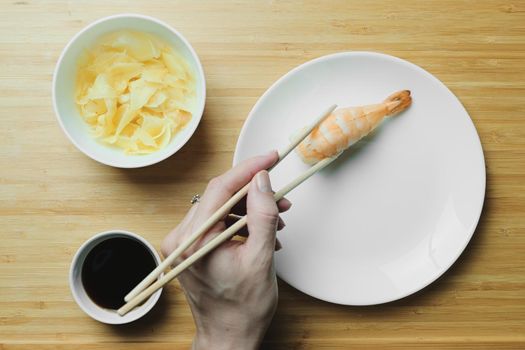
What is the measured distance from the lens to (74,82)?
130 centimetres

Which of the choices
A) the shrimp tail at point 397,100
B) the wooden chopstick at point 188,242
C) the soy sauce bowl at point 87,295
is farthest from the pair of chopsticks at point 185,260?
the shrimp tail at point 397,100

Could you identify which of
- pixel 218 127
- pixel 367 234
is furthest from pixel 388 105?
pixel 218 127

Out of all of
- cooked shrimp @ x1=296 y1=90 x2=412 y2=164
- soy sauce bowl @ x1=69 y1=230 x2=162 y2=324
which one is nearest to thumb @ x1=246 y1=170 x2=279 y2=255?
cooked shrimp @ x1=296 y1=90 x2=412 y2=164

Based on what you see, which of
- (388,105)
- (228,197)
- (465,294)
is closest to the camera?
(228,197)

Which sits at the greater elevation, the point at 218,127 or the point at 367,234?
the point at 218,127

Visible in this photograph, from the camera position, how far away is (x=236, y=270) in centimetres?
109

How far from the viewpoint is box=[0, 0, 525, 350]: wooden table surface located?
1369mm

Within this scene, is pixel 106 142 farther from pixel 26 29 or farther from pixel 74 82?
pixel 26 29

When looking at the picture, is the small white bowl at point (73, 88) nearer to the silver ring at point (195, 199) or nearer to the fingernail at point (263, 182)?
the silver ring at point (195, 199)

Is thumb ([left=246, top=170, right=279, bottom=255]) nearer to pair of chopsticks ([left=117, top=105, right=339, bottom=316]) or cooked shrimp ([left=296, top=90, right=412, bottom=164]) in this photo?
pair of chopsticks ([left=117, top=105, right=339, bottom=316])

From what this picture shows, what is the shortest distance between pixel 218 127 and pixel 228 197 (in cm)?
27

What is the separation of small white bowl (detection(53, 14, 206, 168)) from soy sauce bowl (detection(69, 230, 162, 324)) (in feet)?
0.57

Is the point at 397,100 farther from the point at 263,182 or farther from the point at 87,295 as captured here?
the point at 87,295

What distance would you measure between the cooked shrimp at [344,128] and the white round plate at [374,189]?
4 centimetres
